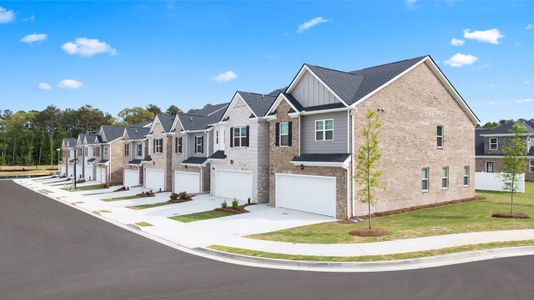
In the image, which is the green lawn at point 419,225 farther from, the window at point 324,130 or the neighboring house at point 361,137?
the window at point 324,130

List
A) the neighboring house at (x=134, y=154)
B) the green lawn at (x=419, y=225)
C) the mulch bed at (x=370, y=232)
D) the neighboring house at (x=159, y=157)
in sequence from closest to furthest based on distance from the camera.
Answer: the green lawn at (x=419, y=225) → the mulch bed at (x=370, y=232) → the neighboring house at (x=159, y=157) → the neighboring house at (x=134, y=154)

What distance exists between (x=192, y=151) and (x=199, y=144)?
4.15ft

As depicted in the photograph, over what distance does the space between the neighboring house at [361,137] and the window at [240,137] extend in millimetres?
3372

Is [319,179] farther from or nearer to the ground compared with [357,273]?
farther from the ground

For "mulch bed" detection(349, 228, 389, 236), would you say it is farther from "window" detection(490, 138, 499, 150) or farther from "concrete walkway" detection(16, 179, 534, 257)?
"window" detection(490, 138, 499, 150)

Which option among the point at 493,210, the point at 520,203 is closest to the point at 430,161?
the point at 493,210

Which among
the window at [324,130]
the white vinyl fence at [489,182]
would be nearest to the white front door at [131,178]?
the window at [324,130]

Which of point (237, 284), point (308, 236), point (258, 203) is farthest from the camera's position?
point (258, 203)

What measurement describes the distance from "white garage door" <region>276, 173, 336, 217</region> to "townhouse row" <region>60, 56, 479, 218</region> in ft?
0.19

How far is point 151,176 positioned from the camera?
39281 millimetres

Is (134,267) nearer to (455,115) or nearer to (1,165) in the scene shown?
(455,115)

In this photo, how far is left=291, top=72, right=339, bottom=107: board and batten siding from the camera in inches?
817

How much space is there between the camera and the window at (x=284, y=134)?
2275 centimetres

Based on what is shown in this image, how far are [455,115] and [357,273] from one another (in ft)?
65.8
